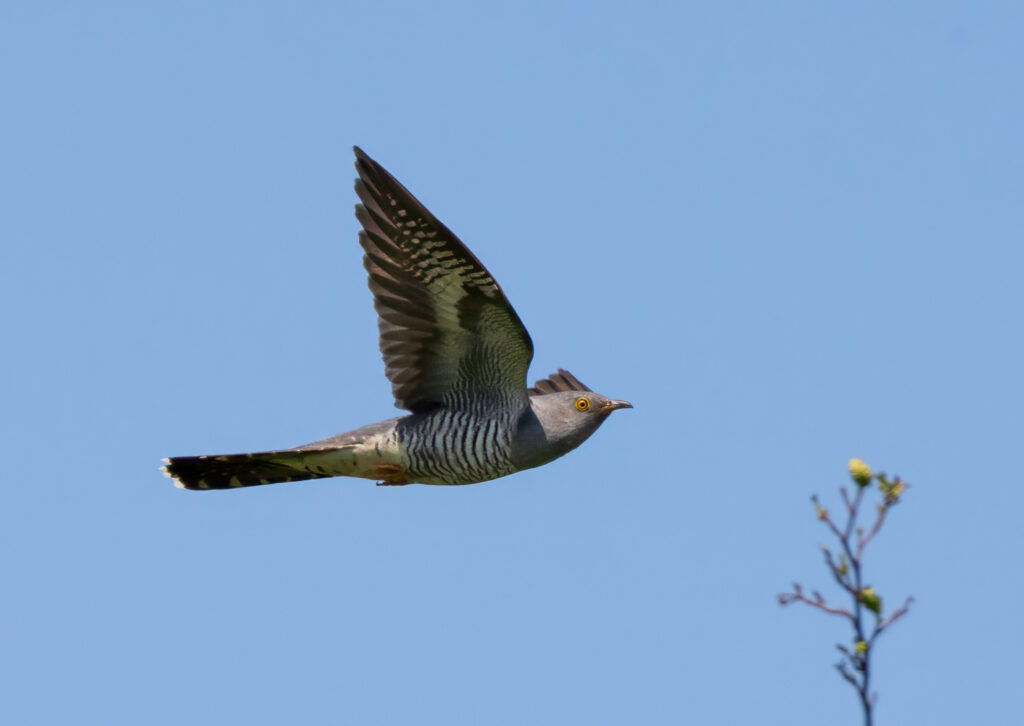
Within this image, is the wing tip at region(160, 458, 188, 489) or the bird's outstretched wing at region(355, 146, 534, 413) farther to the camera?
the wing tip at region(160, 458, 188, 489)

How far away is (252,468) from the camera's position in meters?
7.86

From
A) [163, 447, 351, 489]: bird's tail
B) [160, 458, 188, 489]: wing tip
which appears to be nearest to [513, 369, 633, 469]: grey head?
[163, 447, 351, 489]: bird's tail

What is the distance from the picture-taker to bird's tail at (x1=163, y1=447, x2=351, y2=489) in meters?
7.70

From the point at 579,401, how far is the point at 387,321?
133 centimetres

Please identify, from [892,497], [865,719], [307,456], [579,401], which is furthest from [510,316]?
[865,719]

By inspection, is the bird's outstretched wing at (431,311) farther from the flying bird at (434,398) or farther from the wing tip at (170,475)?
the wing tip at (170,475)

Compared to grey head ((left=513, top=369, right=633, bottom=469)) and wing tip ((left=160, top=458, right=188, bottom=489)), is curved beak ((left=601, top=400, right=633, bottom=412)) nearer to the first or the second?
grey head ((left=513, top=369, right=633, bottom=469))

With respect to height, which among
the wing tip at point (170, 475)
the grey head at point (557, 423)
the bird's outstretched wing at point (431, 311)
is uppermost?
the bird's outstretched wing at point (431, 311)

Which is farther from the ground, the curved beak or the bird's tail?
the curved beak

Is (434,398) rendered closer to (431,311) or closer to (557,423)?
(431,311)

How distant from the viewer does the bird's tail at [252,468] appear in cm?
Answer: 770

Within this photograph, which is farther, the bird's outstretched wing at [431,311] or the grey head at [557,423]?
the grey head at [557,423]

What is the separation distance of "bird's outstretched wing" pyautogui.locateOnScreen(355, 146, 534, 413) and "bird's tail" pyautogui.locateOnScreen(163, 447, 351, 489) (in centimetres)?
59

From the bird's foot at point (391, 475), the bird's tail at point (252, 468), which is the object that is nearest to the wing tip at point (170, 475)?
the bird's tail at point (252, 468)
